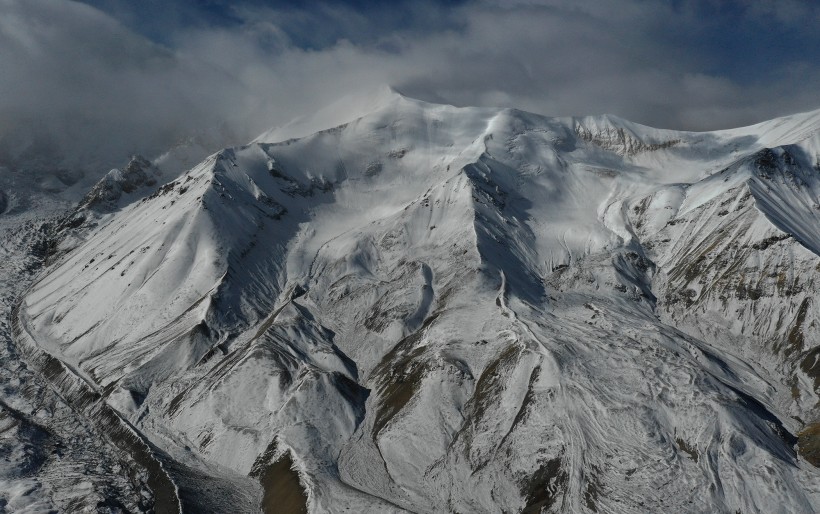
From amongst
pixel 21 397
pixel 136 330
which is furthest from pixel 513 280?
pixel 21 397

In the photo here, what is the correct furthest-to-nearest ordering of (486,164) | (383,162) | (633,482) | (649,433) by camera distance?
(383,162)
(486,164)
(649,433)
(633,482)

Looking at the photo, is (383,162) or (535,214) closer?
(535,214)

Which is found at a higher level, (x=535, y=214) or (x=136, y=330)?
(x=136, y=330)

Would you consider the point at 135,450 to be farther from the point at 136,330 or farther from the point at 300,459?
the point at 136,330

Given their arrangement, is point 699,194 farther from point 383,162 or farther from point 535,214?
point 383,162

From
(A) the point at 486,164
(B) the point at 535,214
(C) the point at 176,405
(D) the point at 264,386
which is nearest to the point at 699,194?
(B) the point at 535,214

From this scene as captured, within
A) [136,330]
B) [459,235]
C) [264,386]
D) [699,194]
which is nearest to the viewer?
[264,386]
